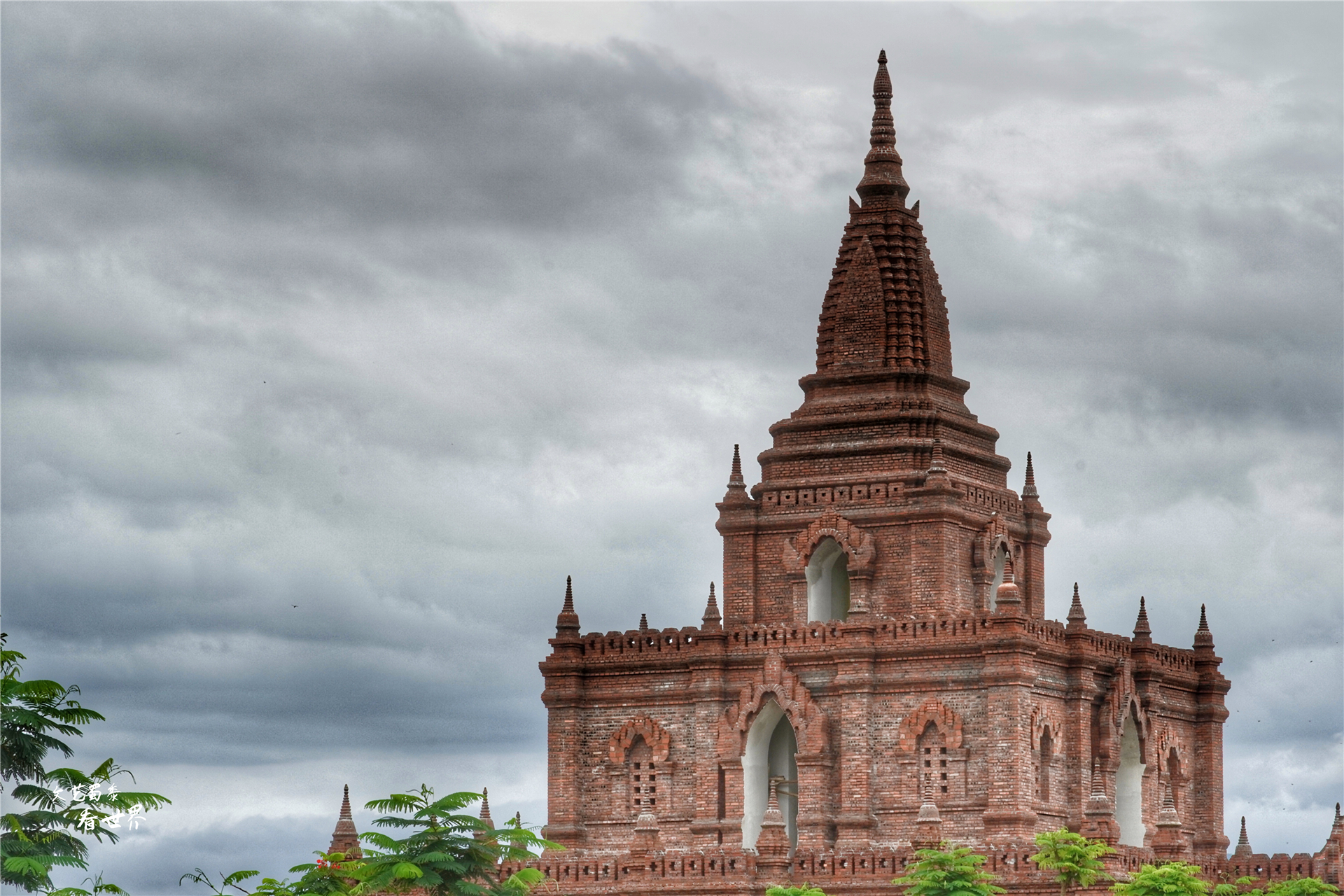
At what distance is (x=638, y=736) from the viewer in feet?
222

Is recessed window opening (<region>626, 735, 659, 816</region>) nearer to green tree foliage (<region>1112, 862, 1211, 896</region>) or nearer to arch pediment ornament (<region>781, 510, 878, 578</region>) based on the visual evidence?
arch pediment ornament (<region>781, 510, 878, 578</region>)

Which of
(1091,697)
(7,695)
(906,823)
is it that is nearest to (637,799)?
(906,823)

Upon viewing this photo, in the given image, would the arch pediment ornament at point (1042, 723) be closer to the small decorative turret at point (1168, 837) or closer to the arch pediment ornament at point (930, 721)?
the arch pediment ornament at point (930, 721)

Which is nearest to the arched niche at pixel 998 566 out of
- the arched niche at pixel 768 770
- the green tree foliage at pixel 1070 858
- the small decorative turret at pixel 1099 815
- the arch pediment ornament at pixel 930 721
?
the arch pediment ornament at pixel 930 721

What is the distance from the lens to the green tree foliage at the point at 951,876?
5891cm

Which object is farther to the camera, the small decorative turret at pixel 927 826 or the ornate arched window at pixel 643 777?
the ornate arched window at pixel 643 777

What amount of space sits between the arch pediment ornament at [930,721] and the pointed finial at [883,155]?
1434cm

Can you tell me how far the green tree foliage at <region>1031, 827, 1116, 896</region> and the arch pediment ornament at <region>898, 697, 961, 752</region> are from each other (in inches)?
172

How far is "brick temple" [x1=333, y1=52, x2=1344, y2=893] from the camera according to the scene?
63969mm

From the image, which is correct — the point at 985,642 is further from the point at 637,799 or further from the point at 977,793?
the point at 637,799

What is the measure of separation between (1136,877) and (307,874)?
60.2 feet

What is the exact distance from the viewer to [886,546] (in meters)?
67.6

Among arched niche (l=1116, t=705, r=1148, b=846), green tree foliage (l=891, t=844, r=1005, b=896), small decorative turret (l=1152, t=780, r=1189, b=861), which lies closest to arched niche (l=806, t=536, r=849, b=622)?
arched niche (l=1116, t=705, r=1148, b=846)

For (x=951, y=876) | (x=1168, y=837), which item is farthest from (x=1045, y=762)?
(x=951, y=876)
